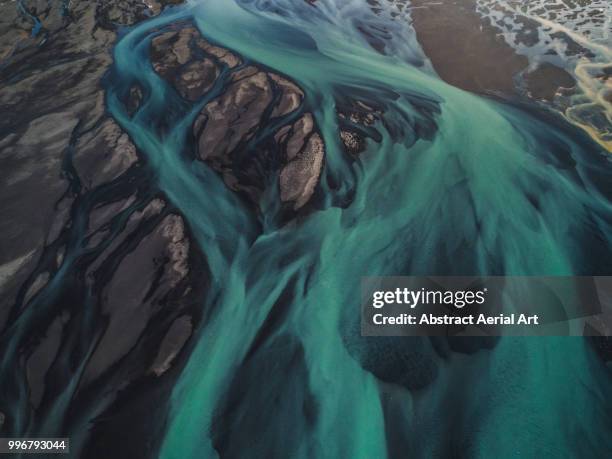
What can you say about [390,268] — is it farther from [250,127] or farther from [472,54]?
[472,54]

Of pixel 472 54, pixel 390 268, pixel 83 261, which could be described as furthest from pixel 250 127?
pixel 472 54

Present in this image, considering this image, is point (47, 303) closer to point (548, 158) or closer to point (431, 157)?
point (431, 157)

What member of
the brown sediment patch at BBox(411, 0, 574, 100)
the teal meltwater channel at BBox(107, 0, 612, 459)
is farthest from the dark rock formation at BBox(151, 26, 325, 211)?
the brown sediment patch at BBox(411, 0, 574, 100)

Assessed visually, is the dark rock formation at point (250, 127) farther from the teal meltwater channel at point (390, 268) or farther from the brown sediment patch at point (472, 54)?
the brown sediment patch at point (472, 54)

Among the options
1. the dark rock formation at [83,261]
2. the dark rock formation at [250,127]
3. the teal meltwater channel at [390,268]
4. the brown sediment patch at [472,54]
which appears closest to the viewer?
the teal meltwater channel at [390,268]

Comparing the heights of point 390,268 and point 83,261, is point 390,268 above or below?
above

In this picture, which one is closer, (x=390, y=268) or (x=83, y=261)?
(x=390, y=268)

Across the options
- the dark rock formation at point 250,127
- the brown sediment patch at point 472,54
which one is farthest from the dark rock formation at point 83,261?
the brown sediment patch at point 472,54

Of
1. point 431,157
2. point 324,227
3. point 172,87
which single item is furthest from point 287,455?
point 172,87
